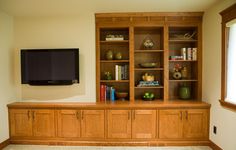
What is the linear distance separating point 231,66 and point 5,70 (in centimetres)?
376

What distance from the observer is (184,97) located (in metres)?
3.31

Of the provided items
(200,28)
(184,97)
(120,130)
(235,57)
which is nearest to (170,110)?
(184,97)

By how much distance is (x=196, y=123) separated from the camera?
2.94 m

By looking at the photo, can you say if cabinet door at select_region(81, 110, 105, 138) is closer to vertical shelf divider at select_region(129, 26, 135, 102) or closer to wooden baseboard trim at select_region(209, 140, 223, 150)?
vertical shelf divider at select_region(129, 26, 135, 102)

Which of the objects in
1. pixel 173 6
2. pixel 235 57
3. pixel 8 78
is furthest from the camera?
pixel 8 78

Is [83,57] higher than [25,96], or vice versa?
[83,57]

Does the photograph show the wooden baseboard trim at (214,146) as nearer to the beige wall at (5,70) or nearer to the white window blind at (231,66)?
the white window blind at (231,66)

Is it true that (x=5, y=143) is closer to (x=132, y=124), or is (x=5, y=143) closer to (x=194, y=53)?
(x=132, y=124)

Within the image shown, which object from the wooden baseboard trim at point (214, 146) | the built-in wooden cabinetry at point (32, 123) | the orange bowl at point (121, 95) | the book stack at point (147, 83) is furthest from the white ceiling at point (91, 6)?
the wooden baseboard trim at point (214, 146)

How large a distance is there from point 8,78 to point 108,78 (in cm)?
187

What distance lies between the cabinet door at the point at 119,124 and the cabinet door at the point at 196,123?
101 cm

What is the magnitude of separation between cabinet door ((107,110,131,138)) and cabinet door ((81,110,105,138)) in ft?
0.45

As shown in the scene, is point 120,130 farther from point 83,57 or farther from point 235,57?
point 235,57

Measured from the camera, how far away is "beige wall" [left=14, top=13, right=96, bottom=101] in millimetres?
3238
